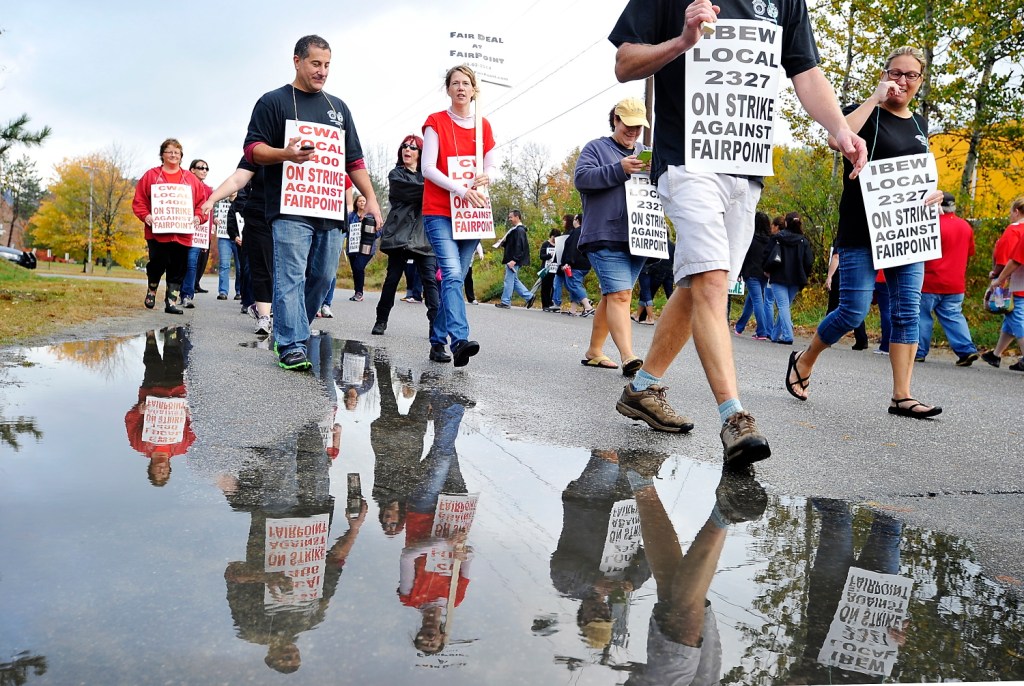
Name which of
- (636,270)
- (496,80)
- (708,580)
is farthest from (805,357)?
(496,80)

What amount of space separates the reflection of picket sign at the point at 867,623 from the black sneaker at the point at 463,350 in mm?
4343

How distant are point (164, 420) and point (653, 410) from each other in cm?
223

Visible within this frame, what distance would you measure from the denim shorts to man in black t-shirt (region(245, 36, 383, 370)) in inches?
75.5

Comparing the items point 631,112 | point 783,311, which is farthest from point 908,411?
point 783,311

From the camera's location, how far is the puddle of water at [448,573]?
1.81 m

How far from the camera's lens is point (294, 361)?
6.11 m

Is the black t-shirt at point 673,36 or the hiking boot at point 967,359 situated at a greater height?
the black t-shirt at point 673,36

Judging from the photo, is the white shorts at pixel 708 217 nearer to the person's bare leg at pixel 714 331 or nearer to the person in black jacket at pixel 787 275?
the person's bare leg at pixel 714 331

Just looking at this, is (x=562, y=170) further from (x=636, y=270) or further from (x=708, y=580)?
(x=708, y=580)

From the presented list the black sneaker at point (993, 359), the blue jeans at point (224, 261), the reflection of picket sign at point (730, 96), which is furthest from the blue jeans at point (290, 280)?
the blue jeans at point (224, 261)

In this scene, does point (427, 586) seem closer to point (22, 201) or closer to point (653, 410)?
point (653, 410)

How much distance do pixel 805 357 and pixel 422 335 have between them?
464cm

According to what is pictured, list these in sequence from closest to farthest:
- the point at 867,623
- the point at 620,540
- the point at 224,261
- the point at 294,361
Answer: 1. the point at 867,623
2. the point at 620,540
3. the point at 294,361
4. the point at 224,261

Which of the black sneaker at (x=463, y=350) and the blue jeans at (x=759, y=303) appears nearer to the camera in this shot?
the black sneaker at (x=463, y=350)
